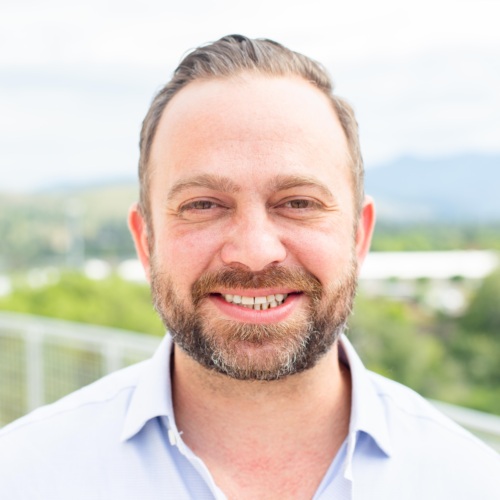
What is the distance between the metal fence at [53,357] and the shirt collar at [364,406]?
2109 mm

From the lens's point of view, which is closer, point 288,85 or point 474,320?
point 288,85

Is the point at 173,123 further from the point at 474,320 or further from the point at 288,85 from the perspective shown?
the point at 474,320

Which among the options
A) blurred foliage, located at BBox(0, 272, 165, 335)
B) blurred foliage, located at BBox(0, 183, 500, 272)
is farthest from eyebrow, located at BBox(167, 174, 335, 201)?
blurred foliage, located at BBox(0, 183, 500, 272)

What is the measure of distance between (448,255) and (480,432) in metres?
56.1

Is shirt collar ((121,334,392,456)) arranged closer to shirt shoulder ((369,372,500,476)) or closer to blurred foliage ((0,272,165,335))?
shirt shoulder ((369,372,500,476))

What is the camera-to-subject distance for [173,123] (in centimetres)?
140

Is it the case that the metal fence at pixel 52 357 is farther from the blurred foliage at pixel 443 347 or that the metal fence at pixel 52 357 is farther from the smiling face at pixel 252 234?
the blurred foliage at pixel 443 347

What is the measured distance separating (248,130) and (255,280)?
0.28 metres

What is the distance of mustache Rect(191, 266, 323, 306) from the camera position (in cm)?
128

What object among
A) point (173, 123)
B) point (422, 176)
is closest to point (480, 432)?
point (173, 123)

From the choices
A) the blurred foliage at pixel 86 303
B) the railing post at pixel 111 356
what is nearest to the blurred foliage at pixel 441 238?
the blurred foliage at pixel 86 303

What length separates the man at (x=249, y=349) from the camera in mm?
1293

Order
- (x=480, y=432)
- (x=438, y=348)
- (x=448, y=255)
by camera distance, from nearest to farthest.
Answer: (x=480, y=432)
(x=438, y=348)
(x=448, y=255)

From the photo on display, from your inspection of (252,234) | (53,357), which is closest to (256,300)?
(252,234)
